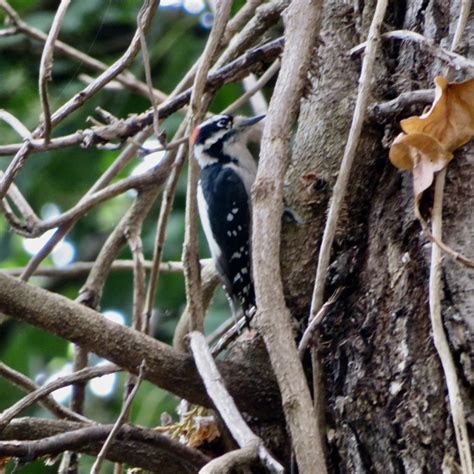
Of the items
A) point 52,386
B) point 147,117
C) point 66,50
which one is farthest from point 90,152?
point 52,386

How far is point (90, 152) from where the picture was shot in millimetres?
4965

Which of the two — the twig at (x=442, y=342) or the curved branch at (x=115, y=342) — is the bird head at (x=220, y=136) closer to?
the curved branch at (x=115, y=342)

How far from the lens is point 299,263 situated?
2.34m

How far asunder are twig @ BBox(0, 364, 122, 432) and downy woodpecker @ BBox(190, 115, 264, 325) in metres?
1.10

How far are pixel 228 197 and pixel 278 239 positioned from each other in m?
1.79

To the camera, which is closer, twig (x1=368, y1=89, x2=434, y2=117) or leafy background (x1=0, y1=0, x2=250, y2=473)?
twig (x1=368, y1=89, x2=434, y2=117)

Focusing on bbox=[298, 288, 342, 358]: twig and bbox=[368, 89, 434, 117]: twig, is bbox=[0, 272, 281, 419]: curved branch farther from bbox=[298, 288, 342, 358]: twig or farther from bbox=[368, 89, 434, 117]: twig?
bbox=[368, 89, 434, 117]: twig

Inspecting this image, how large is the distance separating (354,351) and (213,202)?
1.87 meters

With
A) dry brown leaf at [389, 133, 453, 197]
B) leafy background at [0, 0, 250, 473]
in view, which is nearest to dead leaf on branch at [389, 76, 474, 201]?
dry brown leaf at [389, 133, 453, 197]

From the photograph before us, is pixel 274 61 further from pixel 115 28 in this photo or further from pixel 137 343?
pixel 115 28

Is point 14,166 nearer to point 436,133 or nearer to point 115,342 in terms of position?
point 115,342

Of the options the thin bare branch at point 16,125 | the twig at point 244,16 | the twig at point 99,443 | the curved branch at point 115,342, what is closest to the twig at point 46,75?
the thin bare branch at point 16,125

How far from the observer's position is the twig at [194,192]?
2.27 m

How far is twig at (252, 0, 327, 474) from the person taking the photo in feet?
6.24
